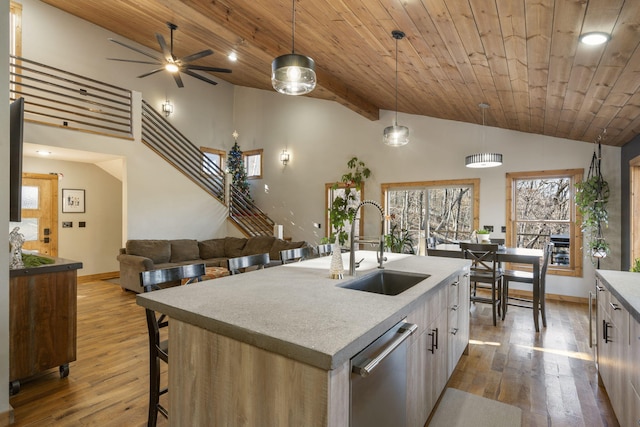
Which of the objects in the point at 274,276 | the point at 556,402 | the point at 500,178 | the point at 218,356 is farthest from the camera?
the point at 500,178

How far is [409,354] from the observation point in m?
1.64

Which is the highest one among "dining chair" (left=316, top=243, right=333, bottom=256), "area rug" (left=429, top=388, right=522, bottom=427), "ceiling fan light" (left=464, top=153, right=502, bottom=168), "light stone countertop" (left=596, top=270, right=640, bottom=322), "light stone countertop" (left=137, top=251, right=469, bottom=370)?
"ceiling fan light" (left=464, top=153, right=502, bottom=168)

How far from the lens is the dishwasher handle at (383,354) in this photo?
1.14 meters

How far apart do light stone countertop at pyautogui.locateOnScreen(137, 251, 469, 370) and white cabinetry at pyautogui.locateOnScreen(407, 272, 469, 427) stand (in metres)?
0.13

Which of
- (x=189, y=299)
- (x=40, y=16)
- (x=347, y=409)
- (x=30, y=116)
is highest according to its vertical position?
(x=40, y=16)

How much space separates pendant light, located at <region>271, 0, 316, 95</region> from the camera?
2182 millimetres

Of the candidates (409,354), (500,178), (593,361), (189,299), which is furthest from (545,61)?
(500,178)

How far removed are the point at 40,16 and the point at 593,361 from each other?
952 cm

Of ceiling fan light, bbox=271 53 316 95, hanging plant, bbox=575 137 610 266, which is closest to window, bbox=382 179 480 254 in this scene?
hanging plant, bbox=575 137 610 266

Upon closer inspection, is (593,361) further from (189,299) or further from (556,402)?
(189,299)

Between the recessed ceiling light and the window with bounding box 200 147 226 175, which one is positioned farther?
Result: the window with bounding box 200 147 226 175

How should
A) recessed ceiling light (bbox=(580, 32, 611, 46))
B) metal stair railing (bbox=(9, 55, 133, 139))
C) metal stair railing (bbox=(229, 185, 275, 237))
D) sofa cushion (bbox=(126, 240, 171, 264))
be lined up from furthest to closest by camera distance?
metal stair railing (bbox=(229, 185, 275, 237)) → sofa cushion (bbox=(126, 240, 171, 264)) → metal stair railing (bbox=(9, 55, 133, 139)) → recessed ceiling light (bbox=(580, 32, 611, 46))

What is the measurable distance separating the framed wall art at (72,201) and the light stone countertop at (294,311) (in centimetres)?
621

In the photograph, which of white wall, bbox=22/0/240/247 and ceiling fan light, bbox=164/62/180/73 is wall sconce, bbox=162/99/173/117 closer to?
white wall, bbox=22/0/240/247
